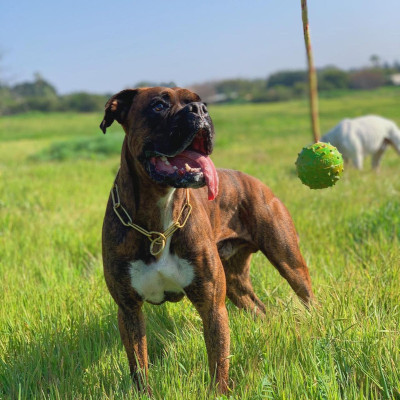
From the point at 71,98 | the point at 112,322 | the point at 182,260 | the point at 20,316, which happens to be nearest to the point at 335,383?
the point at 182,260

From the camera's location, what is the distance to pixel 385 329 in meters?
3.00

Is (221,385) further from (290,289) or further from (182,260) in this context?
(290,289)

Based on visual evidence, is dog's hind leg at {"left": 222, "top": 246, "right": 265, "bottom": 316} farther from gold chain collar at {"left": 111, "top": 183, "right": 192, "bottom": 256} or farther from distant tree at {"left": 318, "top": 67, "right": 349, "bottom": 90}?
distant tree at {"left": 318, "top": 67, "right": 349, "bottom": 90}

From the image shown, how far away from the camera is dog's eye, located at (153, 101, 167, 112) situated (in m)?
2.83

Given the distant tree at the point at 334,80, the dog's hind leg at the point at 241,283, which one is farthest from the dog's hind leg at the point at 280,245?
the distant tree at the point at 334,80

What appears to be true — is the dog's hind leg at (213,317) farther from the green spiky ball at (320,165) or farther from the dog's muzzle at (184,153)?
the green spiky ball at (320,165)

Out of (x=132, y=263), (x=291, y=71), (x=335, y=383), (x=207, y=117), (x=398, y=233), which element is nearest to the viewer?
(x=335, y=383)

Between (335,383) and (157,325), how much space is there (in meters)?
1.51

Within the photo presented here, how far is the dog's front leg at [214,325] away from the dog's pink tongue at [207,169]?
0.53m

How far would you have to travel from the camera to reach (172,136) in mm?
2676

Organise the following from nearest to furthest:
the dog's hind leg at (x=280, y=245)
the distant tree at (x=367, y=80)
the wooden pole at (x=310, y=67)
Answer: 1. the wooden pole at (x=310, y=67)
2. the dog's hind leg at (x=280, y=245)
3. the distant tree at (x=367, y=80)

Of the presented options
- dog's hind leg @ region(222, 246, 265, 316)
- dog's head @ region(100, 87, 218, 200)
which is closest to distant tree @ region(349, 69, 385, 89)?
dog's hind leg @ region(222, 246, 265, 316)

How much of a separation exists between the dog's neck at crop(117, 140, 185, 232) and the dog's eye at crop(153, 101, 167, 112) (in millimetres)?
292

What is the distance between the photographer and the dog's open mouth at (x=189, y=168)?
2.66 meters
